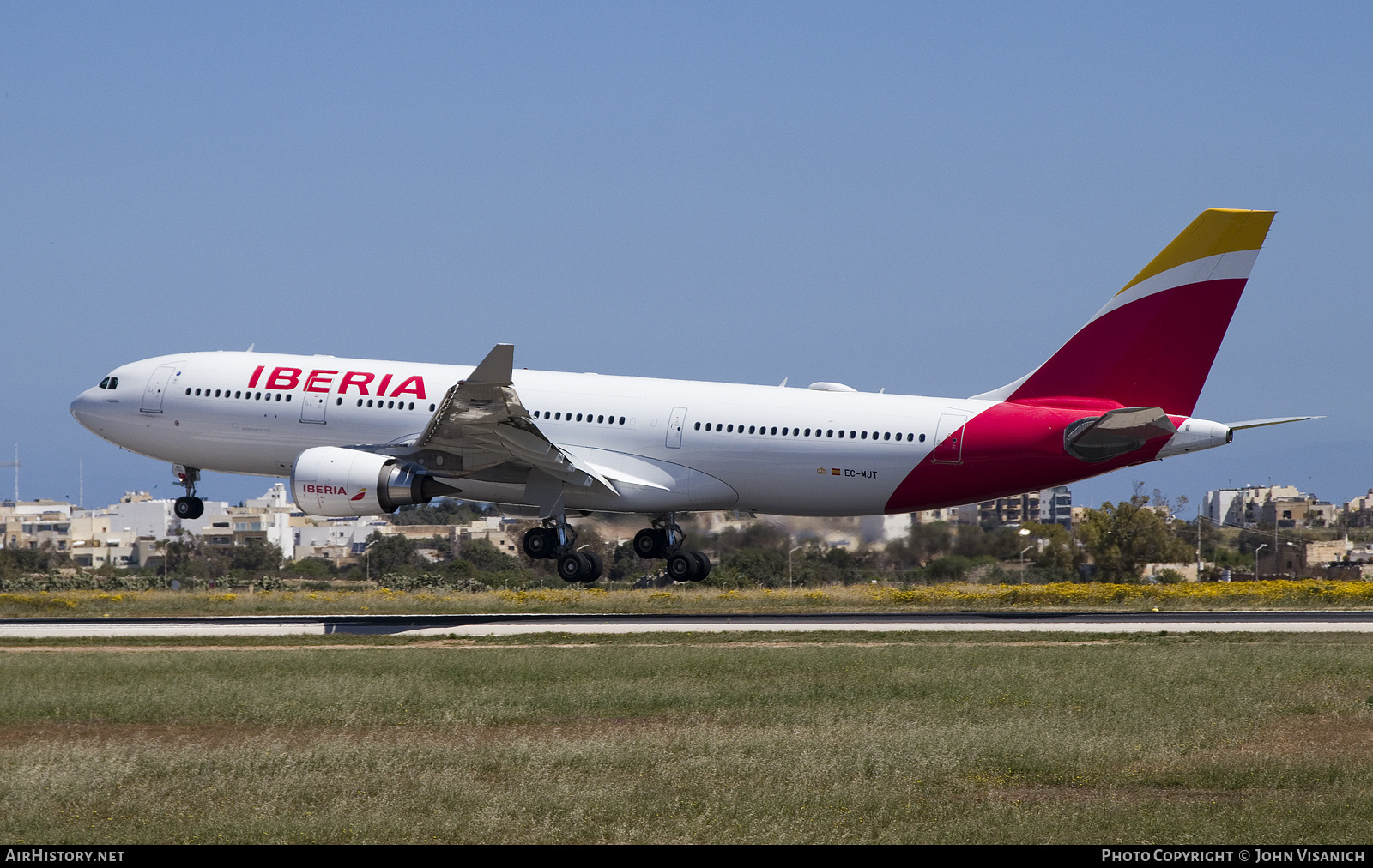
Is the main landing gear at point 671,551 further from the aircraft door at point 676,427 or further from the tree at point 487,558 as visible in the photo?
the tree at point 487,558

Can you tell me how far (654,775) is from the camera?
15.9m

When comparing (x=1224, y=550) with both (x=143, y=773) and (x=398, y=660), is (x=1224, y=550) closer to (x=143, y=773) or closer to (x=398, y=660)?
(x=398, y=660)

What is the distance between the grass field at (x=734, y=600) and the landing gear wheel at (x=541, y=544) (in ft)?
7.23

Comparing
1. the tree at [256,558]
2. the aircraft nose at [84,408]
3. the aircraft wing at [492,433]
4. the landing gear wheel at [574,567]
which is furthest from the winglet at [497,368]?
the tree at [256,558]

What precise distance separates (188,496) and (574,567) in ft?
41.9

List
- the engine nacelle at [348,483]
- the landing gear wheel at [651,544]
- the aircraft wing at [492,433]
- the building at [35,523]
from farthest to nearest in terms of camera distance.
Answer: the building at [35,523]
the landing gear wheel at [651,544]
the engine nacelle at [348,483]
the aircraft wing at [492,433]

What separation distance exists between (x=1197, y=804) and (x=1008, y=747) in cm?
320

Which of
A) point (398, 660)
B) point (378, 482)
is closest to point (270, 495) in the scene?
point (378, 482)

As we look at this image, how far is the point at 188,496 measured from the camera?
43.2m

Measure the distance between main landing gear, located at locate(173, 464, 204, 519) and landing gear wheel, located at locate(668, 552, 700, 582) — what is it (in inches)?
560

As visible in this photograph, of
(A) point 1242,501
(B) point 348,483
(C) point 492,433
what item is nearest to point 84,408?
(B) point 348,483

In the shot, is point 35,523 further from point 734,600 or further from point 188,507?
point 734,600

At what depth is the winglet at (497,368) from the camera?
32.7 meters

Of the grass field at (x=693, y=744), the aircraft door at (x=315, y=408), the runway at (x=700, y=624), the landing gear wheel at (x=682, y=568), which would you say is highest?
the aircraft door at (x=315, y=408)
